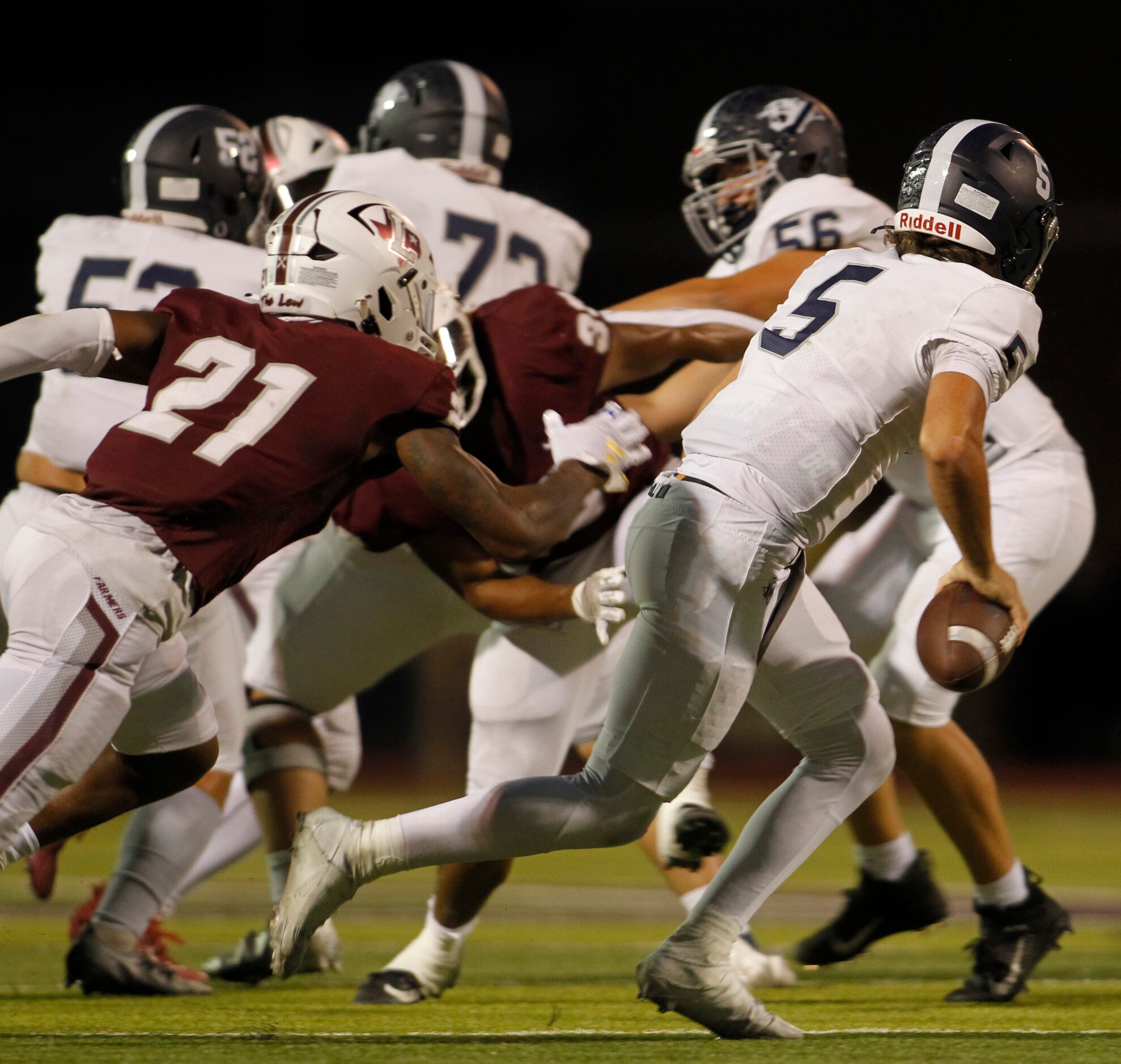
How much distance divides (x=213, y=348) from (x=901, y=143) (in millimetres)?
8611

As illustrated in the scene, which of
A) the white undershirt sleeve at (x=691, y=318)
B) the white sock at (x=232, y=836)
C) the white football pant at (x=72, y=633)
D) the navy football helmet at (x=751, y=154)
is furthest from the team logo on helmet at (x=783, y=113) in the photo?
the white football pant at (x=72, y=633)

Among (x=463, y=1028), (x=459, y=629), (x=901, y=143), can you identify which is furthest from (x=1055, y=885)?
(x=901, y=143)

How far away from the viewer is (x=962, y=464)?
2602 mm

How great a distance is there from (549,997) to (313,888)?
38.4 inches

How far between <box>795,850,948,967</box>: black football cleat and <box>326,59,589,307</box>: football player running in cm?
185

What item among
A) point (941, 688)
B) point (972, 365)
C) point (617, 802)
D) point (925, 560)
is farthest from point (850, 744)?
point (925, 560)

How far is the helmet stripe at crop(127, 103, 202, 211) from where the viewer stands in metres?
4.29

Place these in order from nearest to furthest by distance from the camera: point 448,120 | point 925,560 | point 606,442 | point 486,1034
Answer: point 486,1034 → point 606,442 → point 925,560 → point 448,120

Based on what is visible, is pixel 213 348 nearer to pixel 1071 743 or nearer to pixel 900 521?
pixel 900 521

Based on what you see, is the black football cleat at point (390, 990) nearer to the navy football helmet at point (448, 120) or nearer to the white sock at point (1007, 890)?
the white sock at point (1007, 890)

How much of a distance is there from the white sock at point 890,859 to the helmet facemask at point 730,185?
173 centimetres

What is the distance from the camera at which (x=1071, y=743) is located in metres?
12.5

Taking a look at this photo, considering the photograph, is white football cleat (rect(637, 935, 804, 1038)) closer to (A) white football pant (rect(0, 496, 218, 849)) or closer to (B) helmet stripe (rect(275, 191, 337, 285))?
(A) white football pant (rect(0, 496, 218, 849))

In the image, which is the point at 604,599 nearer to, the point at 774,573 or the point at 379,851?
the point at 774,573
